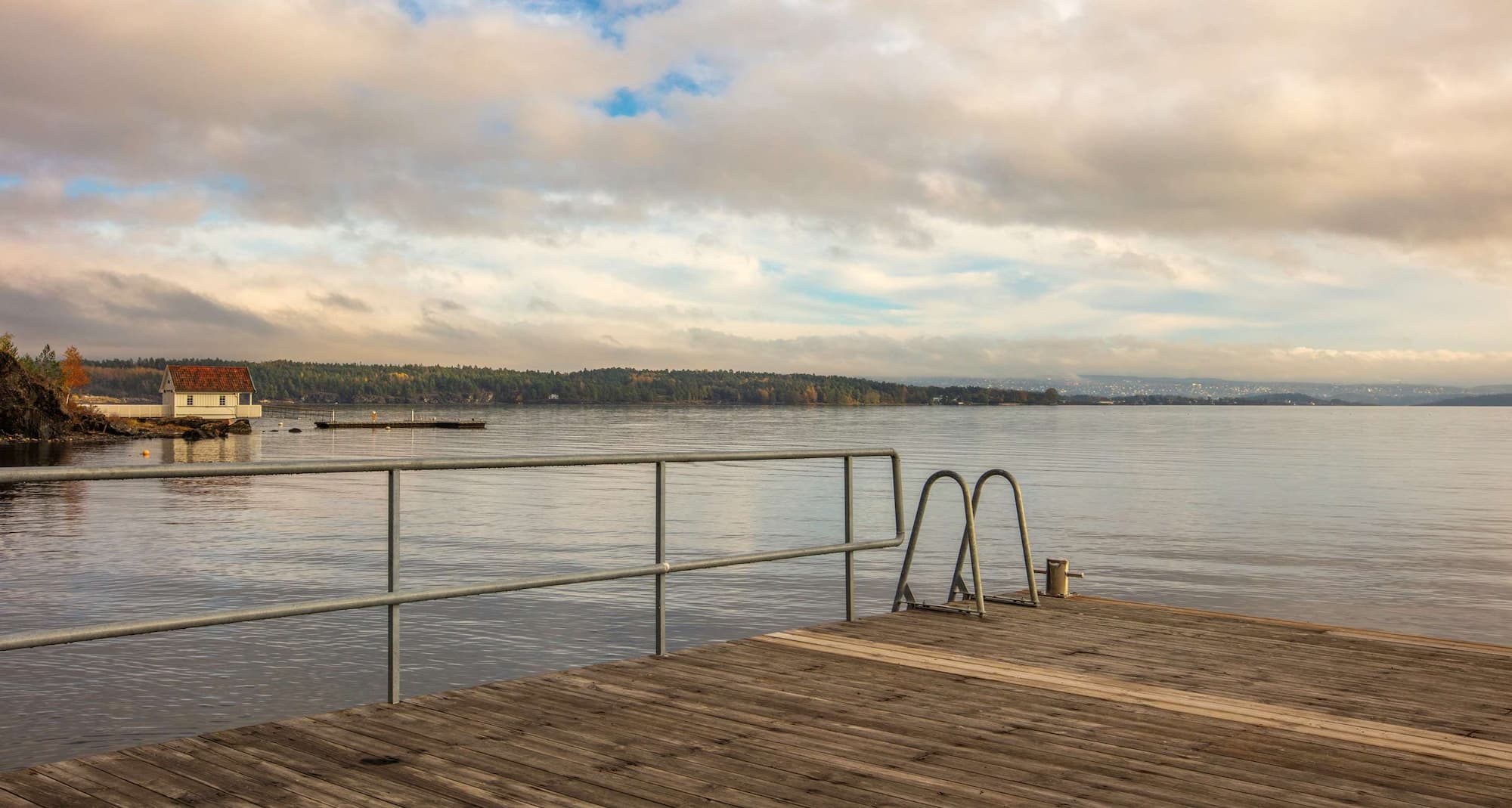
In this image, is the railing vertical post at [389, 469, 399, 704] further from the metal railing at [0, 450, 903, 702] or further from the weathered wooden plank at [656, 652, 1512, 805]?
the weathered wooden plank at [656, 652, 1512, 805]

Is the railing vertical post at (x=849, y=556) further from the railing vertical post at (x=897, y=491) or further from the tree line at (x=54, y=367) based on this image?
the tree line at (x=54, y=367)

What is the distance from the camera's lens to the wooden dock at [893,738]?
14.1 feet

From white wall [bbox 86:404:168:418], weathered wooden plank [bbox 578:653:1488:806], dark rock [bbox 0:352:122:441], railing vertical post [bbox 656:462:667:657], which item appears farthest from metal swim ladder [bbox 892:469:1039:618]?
white wall [bbox 86:404:168:418]

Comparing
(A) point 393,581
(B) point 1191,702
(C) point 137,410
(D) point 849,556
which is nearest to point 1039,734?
(B) point 1191,702

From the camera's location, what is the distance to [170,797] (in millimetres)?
4137

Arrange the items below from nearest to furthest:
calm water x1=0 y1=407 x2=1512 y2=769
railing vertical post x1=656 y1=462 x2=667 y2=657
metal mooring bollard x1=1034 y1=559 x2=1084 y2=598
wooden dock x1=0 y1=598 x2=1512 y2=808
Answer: wooden dock x1=0 y1=598 x2=1512 y2=808 < railing vertical post x1=656 y1=462 x2=667 y2=657 < metal mooring bollard x1=1034 y1=559 x2=1084 y2=598 < calm water x1=0 y1=407 x2=1512 y2=769

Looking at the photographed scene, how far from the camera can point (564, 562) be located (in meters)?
25.0

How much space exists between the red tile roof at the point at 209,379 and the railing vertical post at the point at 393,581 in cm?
12939

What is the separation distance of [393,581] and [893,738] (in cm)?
250

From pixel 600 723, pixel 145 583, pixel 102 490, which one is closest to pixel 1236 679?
pixel 600 723

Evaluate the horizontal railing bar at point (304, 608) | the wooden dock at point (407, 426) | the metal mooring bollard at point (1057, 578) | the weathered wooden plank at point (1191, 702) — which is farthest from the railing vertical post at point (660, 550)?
the wooden dock at point (407, 426)

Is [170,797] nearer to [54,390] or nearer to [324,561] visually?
[324,561]

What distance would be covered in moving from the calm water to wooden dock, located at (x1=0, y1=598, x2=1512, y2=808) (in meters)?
8.37

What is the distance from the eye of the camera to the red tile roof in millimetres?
121938
